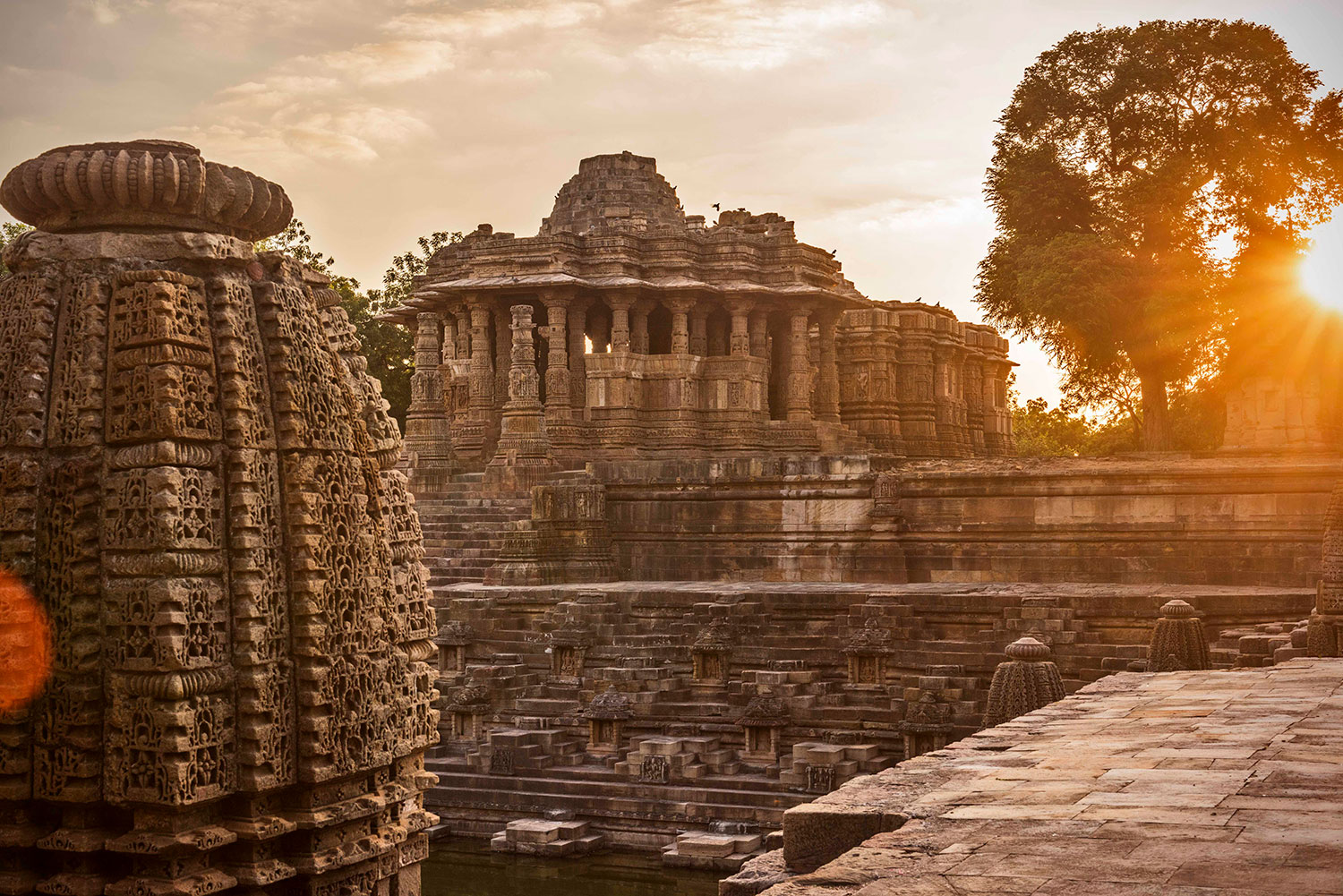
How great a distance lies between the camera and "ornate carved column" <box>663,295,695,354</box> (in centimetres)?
2845

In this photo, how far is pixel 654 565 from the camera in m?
22.2

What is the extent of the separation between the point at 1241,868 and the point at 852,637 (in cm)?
1211

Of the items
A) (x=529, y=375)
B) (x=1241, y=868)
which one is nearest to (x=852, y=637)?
(x=529, y=375)

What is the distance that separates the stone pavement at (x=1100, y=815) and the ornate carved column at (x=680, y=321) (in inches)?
791

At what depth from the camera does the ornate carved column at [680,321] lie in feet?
93.4

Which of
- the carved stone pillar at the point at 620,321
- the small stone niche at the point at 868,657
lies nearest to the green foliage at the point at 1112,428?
the carved stone pillar at the point at 620,321

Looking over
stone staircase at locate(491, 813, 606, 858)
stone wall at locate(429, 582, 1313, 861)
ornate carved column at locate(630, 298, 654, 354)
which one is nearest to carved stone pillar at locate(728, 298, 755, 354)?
ornate carved column at locate(630, 298, 654, 354)

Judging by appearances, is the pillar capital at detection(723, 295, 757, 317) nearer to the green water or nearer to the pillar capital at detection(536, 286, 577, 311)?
the pillar capital at detection(536, 286, 577, 311)

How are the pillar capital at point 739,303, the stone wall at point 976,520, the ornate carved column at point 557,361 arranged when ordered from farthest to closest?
the pillar capital at point 739,303
the ornate carved column at point 557,361
the stone wall at point 976,520

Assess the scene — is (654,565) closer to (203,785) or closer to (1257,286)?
(1257,286)

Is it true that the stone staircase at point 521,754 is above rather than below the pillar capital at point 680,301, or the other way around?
below

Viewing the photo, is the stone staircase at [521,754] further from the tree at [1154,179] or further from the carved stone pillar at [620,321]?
the tree at [1154,179]

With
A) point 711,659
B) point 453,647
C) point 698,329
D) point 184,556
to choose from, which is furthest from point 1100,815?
point 698,329

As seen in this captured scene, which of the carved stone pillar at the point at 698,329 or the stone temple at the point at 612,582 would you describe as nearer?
the stone temple at the point at 612,582
